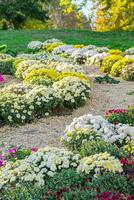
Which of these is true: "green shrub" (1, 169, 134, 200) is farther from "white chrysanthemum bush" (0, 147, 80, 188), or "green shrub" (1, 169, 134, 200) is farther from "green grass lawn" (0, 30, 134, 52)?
"green grass lawn" (0, 30, 134, 52)

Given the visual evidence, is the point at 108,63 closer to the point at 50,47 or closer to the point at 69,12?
the point at 50,47

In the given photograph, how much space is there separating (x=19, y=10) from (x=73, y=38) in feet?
36.2

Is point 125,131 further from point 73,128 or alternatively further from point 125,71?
point 125,71

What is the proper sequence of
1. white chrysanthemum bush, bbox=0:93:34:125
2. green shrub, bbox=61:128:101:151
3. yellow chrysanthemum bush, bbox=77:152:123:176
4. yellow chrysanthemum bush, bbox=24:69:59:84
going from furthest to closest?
yellow chrysanthemum bush, bbox=24:69:59:84
white chrysanthemum bush, bbox=0:93:34:125
green shrub, bbox=61:128:101:151
yellow chrysanthemum bush, bbox=77:152:123:176

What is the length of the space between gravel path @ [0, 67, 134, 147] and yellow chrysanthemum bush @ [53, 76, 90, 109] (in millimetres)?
155

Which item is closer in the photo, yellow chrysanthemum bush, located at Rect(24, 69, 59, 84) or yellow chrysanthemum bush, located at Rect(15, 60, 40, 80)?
yellow chrysanthemum bush, located at Rect(24, 69, 59, 84)

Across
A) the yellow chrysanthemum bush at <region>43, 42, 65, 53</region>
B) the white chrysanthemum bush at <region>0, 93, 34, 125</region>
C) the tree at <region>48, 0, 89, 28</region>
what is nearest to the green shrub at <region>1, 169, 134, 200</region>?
the white chrysanthemum bush at <region>0, 93, 34, 125</region>

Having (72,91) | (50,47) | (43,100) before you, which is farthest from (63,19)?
(43,100)

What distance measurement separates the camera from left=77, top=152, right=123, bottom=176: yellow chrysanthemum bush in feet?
17.4

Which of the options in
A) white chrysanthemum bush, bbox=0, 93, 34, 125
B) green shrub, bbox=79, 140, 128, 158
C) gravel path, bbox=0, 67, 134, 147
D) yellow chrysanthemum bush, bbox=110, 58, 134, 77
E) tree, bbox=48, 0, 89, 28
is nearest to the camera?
green shrub, bbox=79, 140, 128, 158

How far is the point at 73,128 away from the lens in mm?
7652

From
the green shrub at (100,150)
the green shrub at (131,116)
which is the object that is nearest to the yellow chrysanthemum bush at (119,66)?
the green shrub at (131,116)

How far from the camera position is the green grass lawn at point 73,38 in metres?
20.7

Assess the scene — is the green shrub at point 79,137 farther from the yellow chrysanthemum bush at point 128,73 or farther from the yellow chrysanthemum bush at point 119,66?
the yellow chrysanthemum bush at point 119,66
